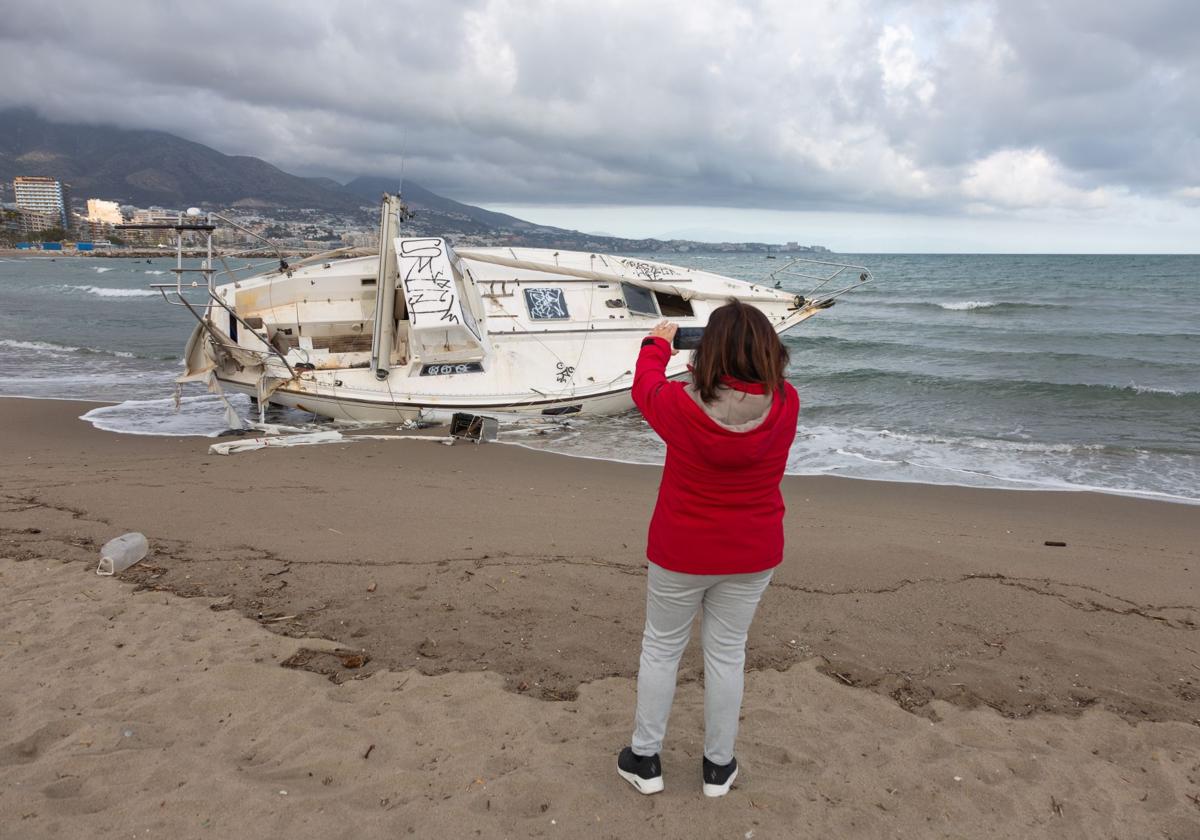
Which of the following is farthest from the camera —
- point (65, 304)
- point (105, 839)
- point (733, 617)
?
point (65, 304)

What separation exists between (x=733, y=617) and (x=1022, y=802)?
163cm

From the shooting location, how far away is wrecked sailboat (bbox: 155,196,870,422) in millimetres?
12336

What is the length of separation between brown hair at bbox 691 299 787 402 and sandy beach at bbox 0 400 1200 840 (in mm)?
1841

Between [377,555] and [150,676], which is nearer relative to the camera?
[150,676]

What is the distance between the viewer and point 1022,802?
10.7 ft

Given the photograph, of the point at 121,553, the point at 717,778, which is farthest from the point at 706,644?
the point at 121,553

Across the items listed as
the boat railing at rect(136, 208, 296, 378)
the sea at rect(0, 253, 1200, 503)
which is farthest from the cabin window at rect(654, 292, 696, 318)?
the boat railing at rect(136, 208, 296, 378)

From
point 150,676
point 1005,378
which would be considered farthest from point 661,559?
point 1005,378

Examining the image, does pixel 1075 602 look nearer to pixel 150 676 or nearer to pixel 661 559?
pixel 661 559

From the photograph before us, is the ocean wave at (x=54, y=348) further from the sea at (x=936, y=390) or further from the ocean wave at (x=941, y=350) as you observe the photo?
the ocean wave at (x=941, y=350)

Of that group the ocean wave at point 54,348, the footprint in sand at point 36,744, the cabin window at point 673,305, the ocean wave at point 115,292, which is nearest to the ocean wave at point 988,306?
the cabin window at point 673,305

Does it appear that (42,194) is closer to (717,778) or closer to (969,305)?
(969,305)

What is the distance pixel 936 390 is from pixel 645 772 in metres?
16.3

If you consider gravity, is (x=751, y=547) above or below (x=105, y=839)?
above
